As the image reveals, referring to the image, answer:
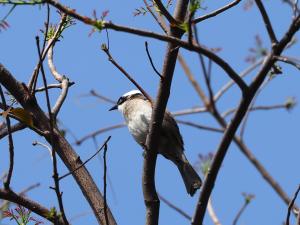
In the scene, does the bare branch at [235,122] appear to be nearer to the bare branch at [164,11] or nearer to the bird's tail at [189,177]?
the bare branch at [164,11]

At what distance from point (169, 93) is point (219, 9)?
497mm

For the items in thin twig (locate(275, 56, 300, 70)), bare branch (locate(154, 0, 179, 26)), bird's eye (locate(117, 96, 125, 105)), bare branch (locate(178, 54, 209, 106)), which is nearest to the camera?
Answer: thin twig (locate(275, 56, 300, 70))

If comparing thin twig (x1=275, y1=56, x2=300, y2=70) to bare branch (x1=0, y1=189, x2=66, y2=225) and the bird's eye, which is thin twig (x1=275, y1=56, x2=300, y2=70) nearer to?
bare branch (x1=0, y1=189, x2=66, y2=225)

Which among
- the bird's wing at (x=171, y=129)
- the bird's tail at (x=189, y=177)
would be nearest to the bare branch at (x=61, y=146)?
the bird's tail at (x=189, y=177)

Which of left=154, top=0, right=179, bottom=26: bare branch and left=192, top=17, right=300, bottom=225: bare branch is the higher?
left=154, top=0, right=179, bottom=26: bare branch

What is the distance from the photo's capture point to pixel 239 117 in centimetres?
218

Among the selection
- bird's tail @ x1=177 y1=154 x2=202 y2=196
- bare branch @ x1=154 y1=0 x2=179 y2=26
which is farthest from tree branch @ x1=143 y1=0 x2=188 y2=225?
bird's tail @ x1=177 y1=154 x2=202 y2=196

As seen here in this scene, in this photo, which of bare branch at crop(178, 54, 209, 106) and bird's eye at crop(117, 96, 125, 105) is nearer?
bare branch at crop(178, 54, 209, 106)

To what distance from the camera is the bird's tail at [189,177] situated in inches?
198

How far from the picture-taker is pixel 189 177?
17.0 feet

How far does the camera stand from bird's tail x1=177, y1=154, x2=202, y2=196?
198 inches

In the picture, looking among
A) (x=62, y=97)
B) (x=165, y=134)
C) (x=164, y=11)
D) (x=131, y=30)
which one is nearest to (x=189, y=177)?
(x=165, y=134)

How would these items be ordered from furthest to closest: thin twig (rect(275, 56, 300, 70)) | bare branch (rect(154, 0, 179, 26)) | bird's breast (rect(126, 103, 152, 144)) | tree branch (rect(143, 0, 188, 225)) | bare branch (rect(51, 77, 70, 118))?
1. bird's breast (rect(126, 103, 152, 144))
2. bare branch (rect(51, 77, 70, 118))
3. tree branch (rect(143, 0, 188, 225))
4. bare branch (rect(154, 0, 179, 26))
5. thin twig (rect(275, 56, 300, 70))

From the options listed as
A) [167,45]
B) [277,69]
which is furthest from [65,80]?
[277,69]
